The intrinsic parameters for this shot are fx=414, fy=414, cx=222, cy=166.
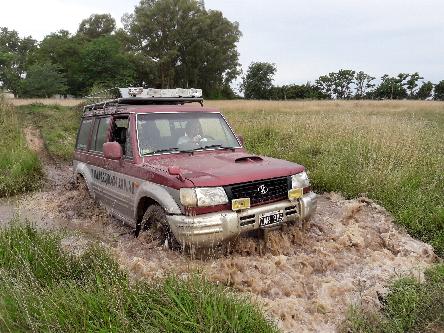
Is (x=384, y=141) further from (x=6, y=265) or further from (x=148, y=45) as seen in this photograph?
(x=148, y=45)

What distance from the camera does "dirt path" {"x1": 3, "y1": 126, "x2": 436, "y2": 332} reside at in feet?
13.1

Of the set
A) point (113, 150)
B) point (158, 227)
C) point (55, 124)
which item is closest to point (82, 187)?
point (113, 150)

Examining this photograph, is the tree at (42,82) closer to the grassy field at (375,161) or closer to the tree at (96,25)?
the tree at (96,25)

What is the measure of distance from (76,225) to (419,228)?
17.2 feet

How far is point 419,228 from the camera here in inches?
225

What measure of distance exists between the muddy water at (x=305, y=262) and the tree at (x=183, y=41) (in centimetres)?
4952

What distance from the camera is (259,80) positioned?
72.4 meters

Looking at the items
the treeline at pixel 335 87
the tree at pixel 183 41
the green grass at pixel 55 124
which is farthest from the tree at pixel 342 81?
the green grass at pixel 55 124

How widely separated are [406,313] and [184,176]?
250cm

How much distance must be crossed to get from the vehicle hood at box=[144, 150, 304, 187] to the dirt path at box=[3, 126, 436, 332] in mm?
759

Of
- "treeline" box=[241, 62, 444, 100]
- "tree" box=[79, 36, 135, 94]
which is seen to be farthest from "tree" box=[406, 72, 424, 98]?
"tree" box=[79, 36, 135, 94]

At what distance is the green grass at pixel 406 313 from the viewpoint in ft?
11.4

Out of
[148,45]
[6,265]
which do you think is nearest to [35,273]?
[6,265]

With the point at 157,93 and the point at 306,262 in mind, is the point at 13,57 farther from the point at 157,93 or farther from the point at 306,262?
the point at 306,262
